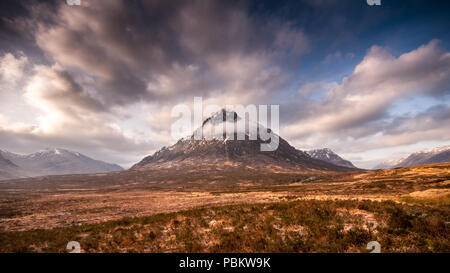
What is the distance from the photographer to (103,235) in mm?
13391

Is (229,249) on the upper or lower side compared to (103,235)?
upper

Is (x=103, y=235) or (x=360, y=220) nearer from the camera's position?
(x=360, y=220)

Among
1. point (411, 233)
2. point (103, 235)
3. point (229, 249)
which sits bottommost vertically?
point (103, 235)

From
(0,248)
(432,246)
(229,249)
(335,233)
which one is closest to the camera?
(432,246)

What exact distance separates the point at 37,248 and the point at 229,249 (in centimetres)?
1191

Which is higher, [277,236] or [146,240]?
[277,236]
